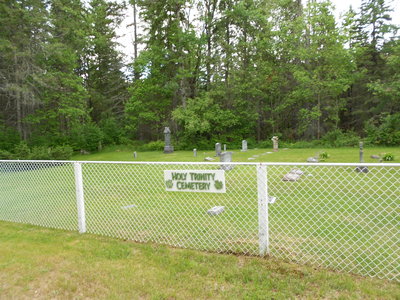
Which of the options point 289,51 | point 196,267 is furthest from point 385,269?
point 289,51

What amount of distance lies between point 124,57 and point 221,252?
23788 millimetres

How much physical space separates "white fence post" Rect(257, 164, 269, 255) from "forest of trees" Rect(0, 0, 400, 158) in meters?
14.8

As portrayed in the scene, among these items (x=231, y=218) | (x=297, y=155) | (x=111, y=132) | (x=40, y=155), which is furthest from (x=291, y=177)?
(x=111, y=132)

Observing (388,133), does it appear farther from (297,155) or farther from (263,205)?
(263,205)

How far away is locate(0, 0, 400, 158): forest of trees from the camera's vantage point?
1559 centimetres

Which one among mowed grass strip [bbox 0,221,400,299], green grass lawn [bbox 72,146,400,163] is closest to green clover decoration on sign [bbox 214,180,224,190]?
mowed grass strip [bbox 0,221,400,299]

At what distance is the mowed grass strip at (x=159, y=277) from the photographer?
6.68 ft

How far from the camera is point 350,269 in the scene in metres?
2.31

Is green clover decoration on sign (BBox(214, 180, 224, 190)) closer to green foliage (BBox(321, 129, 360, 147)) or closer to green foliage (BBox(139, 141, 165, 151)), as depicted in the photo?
green foliage (BBox(321, 129, 360, 147))

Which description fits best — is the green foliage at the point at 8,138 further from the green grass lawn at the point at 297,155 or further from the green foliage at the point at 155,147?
the green foliage at the point at 155,147

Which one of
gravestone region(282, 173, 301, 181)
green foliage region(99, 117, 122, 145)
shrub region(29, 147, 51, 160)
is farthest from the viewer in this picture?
green foliage region(99, 117, 122, 145)

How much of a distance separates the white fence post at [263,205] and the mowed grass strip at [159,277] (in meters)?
0.15

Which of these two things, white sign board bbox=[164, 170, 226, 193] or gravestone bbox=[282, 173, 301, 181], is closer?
white sign board bbox=[164, 170, 226, 193]

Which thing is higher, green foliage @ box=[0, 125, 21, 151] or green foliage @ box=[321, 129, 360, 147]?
green foliage @ box=[0, 125, 21, 151]
